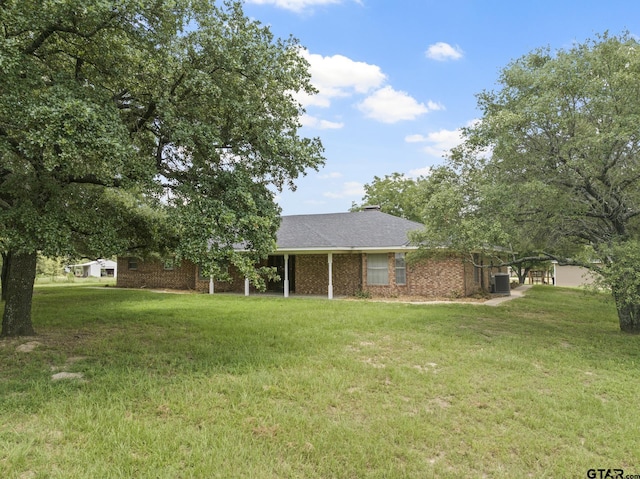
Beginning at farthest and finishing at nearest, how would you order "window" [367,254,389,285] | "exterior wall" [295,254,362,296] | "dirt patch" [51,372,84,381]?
"exterior wall" [295,254,362,296] → "window" [367,254,389,285] → "dirt patch" [51,372,84,381]

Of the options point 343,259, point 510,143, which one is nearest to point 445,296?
point 343,259

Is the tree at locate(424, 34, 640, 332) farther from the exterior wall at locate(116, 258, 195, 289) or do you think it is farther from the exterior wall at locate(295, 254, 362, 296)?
the exterior wall at locate(116, 258, 195, 289)

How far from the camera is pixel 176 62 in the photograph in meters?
5.99

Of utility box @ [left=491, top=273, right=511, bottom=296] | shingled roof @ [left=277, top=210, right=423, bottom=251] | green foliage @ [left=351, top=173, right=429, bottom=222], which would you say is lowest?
utility box @ [left=491, top=273, right=511, bottom=296]

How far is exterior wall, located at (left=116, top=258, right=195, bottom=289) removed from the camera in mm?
20781

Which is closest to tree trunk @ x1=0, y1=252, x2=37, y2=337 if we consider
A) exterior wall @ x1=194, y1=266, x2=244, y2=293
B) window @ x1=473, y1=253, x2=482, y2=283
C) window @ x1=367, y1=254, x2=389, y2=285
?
exterior wall @ x1=194, y1=266, x2=244, y2=293

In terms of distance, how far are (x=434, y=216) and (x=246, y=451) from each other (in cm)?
730

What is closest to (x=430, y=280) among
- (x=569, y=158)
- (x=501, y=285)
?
(x=501, y=285)

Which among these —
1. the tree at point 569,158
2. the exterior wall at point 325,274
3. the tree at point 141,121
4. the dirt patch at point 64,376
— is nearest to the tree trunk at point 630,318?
the tree at point 569,158

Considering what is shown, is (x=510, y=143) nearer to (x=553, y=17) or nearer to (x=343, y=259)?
(x=553, y=17)

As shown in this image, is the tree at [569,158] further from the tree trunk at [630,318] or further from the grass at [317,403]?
the grass at [317,403]

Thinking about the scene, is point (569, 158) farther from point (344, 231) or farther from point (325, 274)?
point (325, 274)

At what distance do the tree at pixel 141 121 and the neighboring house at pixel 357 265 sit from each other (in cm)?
960

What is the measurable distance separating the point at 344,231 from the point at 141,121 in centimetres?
1231
